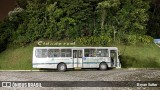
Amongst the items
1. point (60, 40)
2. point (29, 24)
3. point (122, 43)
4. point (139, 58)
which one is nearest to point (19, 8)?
point (29, 24)

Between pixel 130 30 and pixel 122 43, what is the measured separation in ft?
4.92

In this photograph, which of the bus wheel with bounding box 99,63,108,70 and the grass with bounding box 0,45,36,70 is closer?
the bus wheel with bounding box 99,63,108,70

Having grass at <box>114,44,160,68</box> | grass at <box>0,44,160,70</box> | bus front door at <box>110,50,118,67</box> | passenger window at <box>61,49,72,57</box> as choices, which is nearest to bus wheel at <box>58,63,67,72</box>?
passenger window at <box>61,49,72,57</box>

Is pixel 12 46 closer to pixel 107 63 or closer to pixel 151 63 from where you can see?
pixel 107 63

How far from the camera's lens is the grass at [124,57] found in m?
17.9

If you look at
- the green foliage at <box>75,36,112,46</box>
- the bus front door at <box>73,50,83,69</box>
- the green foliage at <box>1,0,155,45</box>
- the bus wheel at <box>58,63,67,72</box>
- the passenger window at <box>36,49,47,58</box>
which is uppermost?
the green foliage at <box>1,0,155,45</box>

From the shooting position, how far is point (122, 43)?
20422mm

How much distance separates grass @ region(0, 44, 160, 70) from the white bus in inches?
78.3

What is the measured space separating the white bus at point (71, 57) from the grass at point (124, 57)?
199cm

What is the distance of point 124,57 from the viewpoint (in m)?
19.3

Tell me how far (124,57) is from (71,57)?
14.3 ft

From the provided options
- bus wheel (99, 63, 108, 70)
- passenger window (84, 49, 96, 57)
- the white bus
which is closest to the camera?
the white bus

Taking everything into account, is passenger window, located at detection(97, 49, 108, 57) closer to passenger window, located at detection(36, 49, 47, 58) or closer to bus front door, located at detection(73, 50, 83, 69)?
bus front door, located at detection(73, 50, 83, 69)

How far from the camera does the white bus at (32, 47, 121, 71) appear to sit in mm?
16047
